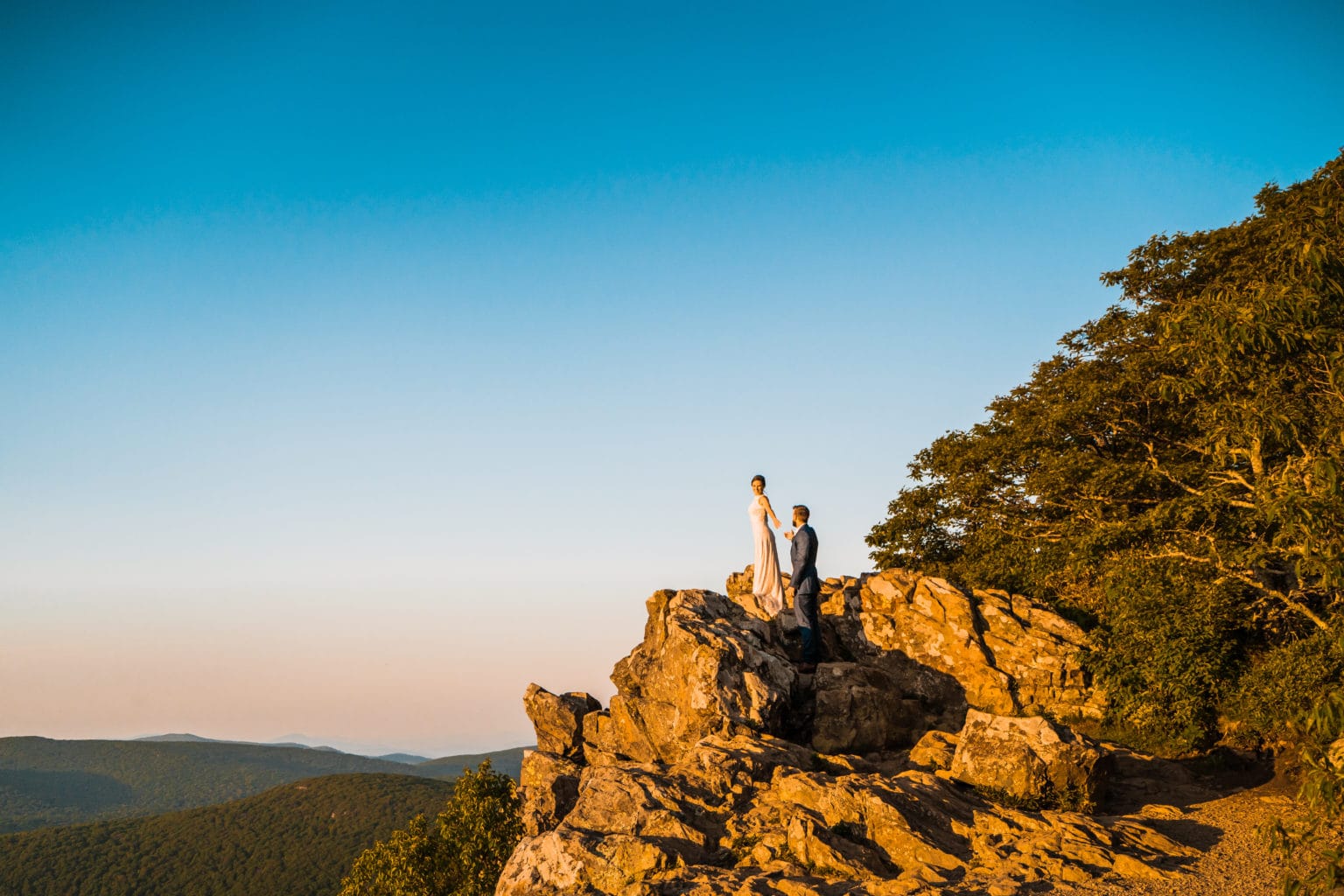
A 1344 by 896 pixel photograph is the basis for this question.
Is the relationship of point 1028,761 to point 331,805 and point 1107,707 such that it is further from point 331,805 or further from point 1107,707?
point 331,805

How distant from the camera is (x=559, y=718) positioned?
22.0 meters

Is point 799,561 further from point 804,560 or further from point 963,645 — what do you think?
point 963,645

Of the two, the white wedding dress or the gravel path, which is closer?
the gravel path

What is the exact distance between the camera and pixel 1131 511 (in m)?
28.1

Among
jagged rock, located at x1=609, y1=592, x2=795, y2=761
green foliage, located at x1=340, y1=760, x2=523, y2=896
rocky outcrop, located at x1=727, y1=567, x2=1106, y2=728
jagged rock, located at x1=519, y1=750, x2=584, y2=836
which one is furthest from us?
green foliage, located at x1=340, y1=760, x2=523, y2=896

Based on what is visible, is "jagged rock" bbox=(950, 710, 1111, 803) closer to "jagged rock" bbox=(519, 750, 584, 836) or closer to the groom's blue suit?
the groom's blue suit

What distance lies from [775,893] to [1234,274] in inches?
1115

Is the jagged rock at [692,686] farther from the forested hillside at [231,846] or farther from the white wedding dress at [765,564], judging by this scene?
the forested hillside at [231,846]

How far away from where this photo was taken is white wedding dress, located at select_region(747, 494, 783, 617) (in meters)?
22.7

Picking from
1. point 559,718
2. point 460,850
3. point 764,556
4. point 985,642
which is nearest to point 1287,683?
point 985,642

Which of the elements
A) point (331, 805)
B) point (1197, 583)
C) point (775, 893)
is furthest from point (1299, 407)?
point (331, 805)

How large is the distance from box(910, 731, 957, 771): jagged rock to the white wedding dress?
6290 mm

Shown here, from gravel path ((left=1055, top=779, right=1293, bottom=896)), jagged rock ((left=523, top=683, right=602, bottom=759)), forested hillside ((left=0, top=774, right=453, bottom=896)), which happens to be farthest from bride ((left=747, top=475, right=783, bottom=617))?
forested hillside ((left=0, top=774, right=453, bottom=896))

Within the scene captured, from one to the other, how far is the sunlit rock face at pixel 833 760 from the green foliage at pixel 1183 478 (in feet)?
9.19
